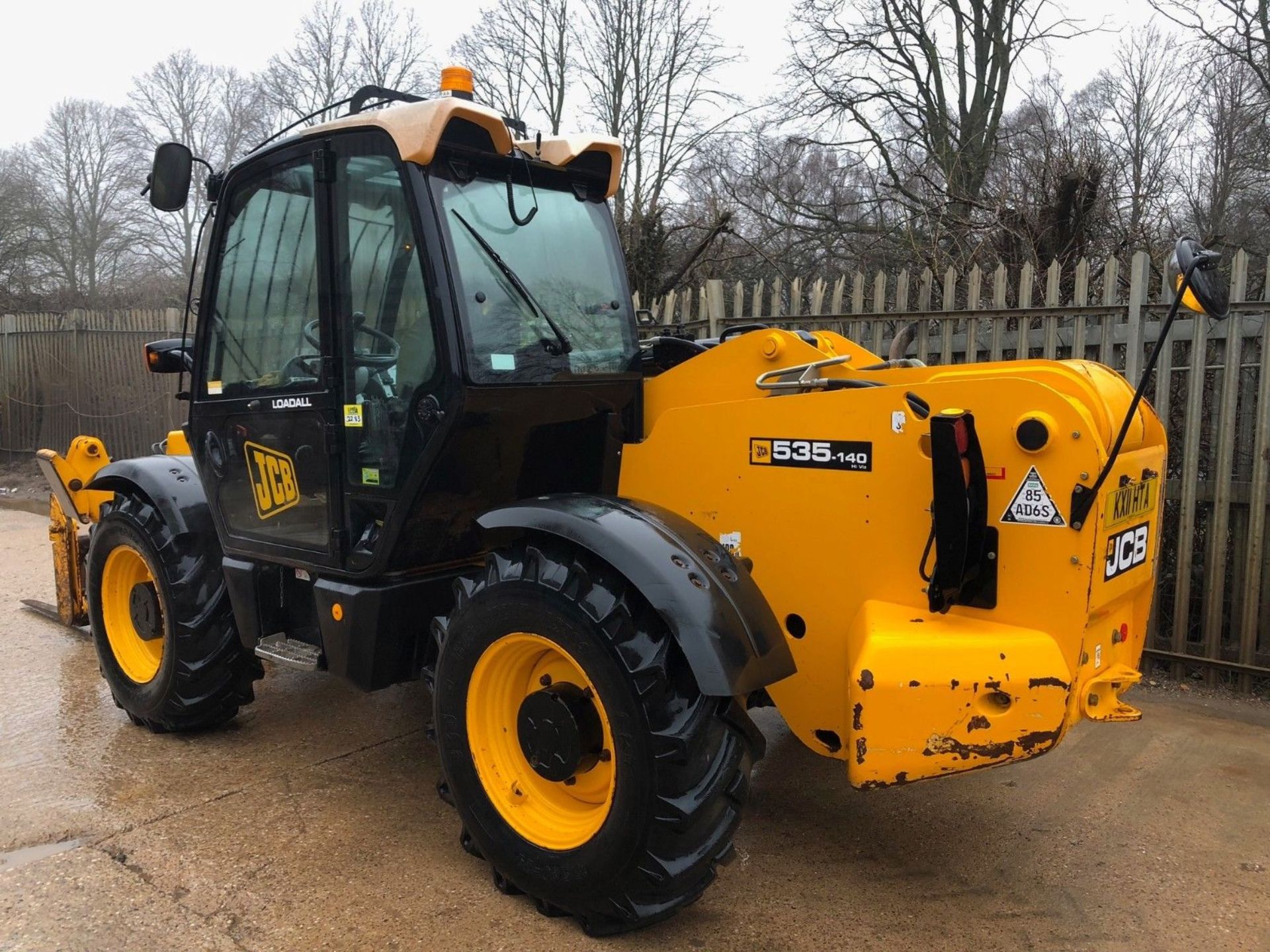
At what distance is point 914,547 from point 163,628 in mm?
3185

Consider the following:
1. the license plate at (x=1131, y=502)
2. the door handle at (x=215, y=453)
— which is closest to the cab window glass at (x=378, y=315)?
the door handle at (x=215, y=453)

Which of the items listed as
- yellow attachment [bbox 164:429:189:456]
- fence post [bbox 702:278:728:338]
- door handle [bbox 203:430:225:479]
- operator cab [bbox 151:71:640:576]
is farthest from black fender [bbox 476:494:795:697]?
fence post [bbox 702:278:728:338]

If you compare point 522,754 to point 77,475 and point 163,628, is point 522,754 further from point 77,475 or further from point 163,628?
point 77,475

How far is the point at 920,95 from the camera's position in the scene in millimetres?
13148

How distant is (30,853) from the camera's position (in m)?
3.03

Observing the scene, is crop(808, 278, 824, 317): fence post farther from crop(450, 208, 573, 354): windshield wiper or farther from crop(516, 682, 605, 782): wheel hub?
crop(516, 682, 605, 782): wheel hub

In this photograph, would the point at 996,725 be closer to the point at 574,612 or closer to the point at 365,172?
the point at 574,612

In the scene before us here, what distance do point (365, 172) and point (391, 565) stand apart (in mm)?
1261

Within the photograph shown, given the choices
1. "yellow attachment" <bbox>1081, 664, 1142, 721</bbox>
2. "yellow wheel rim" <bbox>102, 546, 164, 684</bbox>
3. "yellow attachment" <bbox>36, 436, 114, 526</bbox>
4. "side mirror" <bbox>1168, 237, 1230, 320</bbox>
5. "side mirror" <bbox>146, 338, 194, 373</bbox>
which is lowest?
"yellow wheel rim" <bbox>102, 546, 164, 684</bbox>

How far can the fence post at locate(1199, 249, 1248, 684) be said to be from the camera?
177 inches

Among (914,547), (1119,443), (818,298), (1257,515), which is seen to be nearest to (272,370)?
(914,547)

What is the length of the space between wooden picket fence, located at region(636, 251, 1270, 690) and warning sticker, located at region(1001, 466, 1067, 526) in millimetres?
2764

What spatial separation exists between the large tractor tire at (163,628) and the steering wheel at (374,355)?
133 centimetres

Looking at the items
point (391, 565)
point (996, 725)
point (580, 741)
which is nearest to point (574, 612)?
point (580, 741)
